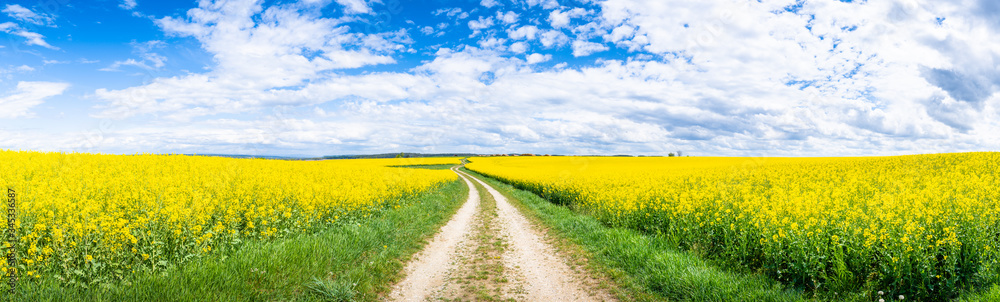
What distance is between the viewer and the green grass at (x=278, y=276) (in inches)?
182

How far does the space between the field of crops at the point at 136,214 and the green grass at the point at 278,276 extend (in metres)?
0.44

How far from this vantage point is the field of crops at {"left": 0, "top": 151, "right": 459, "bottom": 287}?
5.19 m

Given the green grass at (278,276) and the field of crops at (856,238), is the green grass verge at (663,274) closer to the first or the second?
the field of crops at (856,238)

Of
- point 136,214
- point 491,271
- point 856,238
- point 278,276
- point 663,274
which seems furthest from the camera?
point 491,271

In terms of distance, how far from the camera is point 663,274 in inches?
250

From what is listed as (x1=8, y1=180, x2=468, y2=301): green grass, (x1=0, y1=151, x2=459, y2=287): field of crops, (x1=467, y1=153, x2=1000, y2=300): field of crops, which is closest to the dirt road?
(x1=8, y1=180, x2=468, y2=301): green grass

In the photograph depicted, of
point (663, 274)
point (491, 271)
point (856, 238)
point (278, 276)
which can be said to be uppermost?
point (856, 238)

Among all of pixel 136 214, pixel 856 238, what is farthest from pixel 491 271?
pixel 136 214

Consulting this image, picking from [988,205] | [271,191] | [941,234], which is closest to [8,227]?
[271,191]

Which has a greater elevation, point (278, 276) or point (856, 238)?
point (856, 238)

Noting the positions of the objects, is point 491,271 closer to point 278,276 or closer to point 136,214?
point 278,276

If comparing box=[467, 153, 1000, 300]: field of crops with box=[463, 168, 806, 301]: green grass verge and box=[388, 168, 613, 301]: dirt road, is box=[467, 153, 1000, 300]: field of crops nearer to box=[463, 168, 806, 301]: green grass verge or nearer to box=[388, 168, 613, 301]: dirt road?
box=[463, 168, 806, 301]: green grass verge

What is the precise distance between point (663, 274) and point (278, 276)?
6.08m

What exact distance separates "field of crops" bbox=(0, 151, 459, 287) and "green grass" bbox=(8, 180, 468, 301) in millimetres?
436
